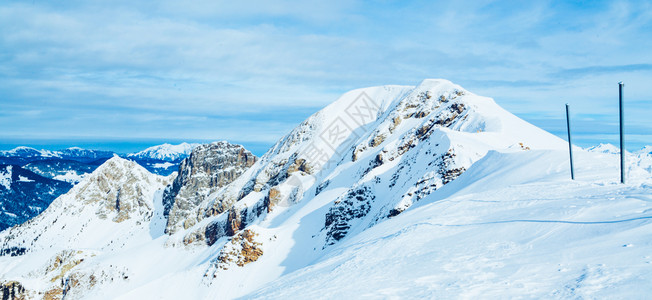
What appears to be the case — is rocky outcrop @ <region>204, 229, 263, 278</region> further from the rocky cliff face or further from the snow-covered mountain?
the rocky cliff face

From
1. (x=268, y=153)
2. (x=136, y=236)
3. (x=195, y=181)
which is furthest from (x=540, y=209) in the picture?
(x=136, y=236)

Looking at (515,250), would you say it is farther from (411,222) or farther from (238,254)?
(238,254)

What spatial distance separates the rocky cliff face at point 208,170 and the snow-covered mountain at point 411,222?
2479 cm

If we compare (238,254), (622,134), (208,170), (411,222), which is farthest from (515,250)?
(208,170)

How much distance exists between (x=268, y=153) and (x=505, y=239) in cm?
15104

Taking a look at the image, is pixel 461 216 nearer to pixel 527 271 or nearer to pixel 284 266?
pixel 527 271

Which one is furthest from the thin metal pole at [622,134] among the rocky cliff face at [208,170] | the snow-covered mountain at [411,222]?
the rocky cliff face at [208,170]

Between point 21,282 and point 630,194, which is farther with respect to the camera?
point 21,282

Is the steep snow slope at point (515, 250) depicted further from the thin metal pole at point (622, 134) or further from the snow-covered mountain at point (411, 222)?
the thin metal pole at point (622, 134)

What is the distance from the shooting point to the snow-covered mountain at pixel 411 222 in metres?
10.2

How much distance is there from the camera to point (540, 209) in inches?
589

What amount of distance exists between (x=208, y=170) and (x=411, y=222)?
183985mm

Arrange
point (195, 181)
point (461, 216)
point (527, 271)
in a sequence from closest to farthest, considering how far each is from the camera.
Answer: point (527, 271), point (461, 216), point (195, 181)

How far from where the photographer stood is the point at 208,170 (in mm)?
191375
